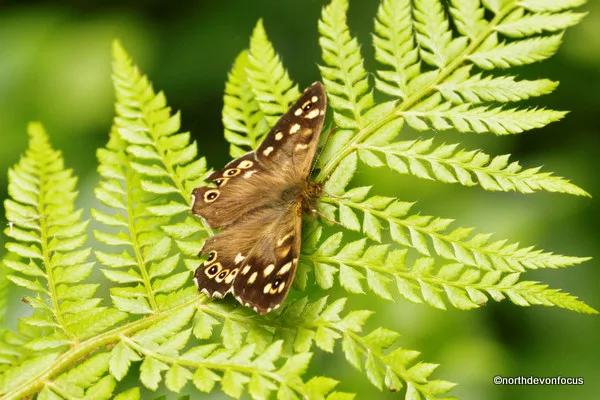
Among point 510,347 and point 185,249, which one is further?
point 510,347

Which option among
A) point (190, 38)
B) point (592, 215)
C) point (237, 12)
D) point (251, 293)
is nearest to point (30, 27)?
point (190, 38)

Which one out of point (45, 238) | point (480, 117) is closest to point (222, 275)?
point (45, 238)

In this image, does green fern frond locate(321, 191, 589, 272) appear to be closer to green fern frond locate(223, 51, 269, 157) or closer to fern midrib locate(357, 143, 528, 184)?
fern midrib locate(357, 143, 528, 184)

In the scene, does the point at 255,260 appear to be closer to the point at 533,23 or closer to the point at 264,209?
the point at 264,209

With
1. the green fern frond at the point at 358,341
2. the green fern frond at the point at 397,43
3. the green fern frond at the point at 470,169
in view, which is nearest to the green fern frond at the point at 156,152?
the green fern frond at the point at 358,341

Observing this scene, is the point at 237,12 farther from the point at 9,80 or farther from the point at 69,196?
the point at 69,196

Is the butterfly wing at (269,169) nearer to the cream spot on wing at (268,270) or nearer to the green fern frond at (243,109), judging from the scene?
the green fern frond at (243,109)

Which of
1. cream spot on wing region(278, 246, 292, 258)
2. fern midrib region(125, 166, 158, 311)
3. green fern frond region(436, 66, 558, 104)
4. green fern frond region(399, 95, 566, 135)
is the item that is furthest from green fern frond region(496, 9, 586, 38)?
fern midrib region(125, 166, 158, 311)
